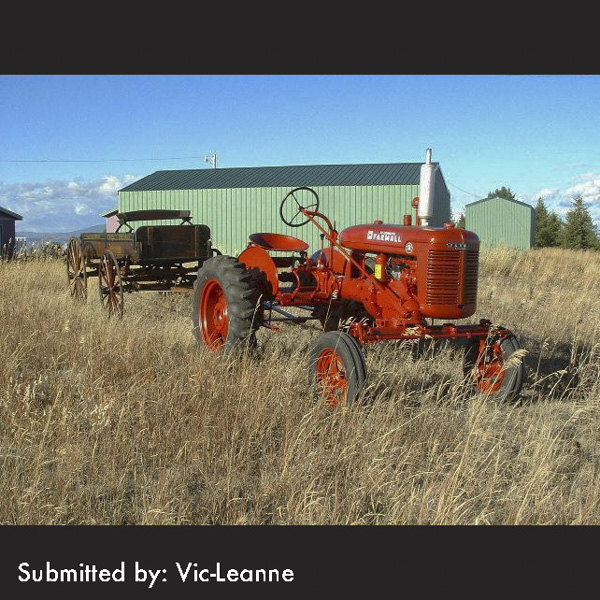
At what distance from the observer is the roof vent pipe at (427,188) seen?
15.8 feet

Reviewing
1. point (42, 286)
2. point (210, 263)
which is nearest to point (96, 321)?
point (210, 263)

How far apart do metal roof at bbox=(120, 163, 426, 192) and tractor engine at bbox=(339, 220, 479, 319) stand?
1685 cm

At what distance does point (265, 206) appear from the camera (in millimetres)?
23234

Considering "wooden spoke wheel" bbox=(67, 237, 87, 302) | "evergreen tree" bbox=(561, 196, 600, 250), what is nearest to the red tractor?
"wooden spoke wheel" bbox=(67, 237, 87, 302)

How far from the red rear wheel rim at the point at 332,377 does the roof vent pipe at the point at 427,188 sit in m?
1.24

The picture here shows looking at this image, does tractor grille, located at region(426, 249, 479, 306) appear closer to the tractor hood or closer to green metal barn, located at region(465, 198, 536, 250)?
the tractor hood

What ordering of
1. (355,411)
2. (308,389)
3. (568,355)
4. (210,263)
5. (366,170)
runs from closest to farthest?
(355,411) < (308,389) < (210,263) < (568,355) < (366,170)

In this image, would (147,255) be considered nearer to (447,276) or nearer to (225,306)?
(225,306)

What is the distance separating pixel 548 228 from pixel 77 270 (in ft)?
146

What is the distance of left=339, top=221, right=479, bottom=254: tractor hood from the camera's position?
473 centimetres

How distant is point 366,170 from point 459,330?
20005 mm

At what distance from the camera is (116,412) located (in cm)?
371

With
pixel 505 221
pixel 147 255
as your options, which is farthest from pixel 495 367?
pixel 505 221

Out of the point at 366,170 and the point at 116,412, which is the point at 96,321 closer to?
the point at 116,412
